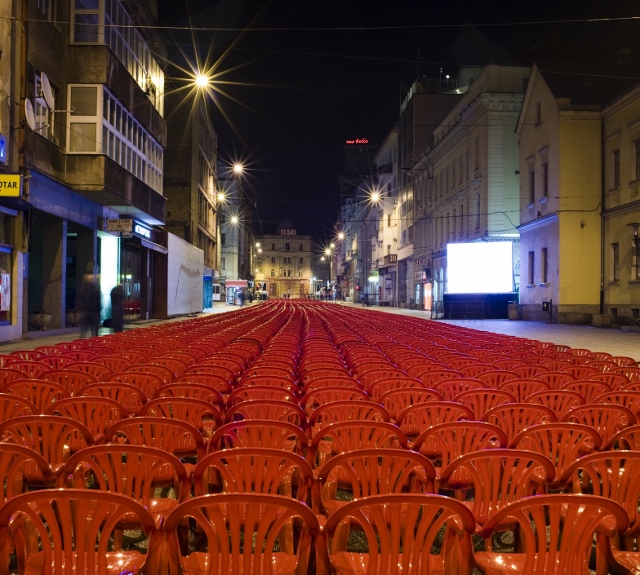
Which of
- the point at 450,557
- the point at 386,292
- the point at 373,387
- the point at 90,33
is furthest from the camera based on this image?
the point at 386,292

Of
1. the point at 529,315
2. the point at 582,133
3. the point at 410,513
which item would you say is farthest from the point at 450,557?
the point at 529,315

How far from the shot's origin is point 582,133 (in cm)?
3047

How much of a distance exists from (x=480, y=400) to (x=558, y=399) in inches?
28.0

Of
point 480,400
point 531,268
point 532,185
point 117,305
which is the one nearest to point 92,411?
point 480,400

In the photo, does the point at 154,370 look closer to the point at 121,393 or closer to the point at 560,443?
the point at 121,393

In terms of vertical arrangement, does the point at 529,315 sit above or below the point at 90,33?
below

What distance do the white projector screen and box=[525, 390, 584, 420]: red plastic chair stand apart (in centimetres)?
3207

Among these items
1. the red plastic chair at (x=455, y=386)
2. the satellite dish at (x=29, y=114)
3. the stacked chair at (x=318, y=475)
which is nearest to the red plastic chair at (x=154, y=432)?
the stacked chair at (x=318, y=475)

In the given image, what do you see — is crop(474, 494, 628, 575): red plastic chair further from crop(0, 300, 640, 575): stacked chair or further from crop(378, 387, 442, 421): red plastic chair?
crop(378, 387, 442, 421): red plastic chair

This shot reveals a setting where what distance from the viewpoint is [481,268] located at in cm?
3722

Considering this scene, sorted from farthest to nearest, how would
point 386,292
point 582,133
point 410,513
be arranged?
1. point 386,292
2. point 582,133
3. point 410,513

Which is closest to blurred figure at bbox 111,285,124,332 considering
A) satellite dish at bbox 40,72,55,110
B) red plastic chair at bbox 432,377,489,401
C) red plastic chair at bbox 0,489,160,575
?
satellite dish at bbox 40,72,55,110

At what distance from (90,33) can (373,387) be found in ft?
67.7

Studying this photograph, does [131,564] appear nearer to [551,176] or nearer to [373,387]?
[373,387]
